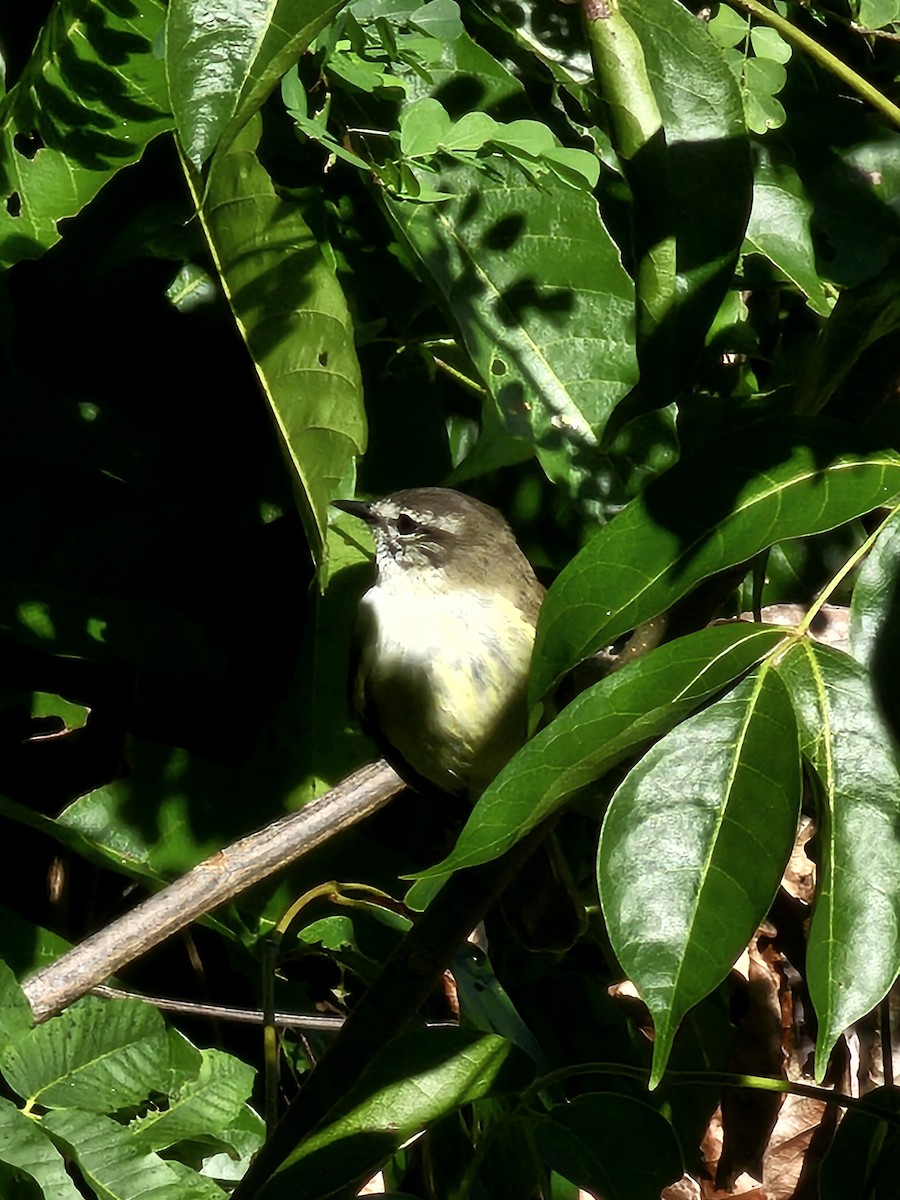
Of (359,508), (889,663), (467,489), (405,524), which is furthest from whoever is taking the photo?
(467,489)

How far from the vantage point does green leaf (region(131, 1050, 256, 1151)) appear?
2027mm

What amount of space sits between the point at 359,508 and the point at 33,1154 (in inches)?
53.6

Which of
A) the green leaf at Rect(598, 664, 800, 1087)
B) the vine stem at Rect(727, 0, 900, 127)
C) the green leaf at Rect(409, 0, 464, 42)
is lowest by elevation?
the green leaf at Rect(598, 664, 800, 1087)

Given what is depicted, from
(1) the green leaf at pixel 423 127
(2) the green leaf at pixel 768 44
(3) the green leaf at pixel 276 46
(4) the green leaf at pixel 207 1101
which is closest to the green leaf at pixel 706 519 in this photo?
(3) the green leaf at pixel 276 46

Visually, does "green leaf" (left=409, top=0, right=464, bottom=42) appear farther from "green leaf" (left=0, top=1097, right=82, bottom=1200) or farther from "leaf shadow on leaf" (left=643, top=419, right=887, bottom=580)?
"green leaf" (left=0, top=1097, right=82, bottom=1200)

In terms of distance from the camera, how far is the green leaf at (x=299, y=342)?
2.17 meters

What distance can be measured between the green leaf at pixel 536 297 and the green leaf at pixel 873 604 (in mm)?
769

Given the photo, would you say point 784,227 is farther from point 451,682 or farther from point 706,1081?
point 706,1081

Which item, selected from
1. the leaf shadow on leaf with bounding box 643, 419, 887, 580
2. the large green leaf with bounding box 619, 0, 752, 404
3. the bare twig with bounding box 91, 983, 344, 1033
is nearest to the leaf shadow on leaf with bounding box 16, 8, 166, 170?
the large green leaf with bounding box 619, 0, 752, 404

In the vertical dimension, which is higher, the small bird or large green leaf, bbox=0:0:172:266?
large green leaf, bbox=0:0:172:266

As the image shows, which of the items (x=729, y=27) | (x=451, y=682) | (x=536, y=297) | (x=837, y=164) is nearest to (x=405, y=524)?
(x=451, y=682)

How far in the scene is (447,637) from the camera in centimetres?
317

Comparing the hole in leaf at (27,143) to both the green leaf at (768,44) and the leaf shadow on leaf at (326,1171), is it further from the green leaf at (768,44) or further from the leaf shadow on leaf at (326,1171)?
the leaf shadow on leaf at (326,1171)

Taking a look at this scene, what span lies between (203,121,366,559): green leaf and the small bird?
0.71 m
